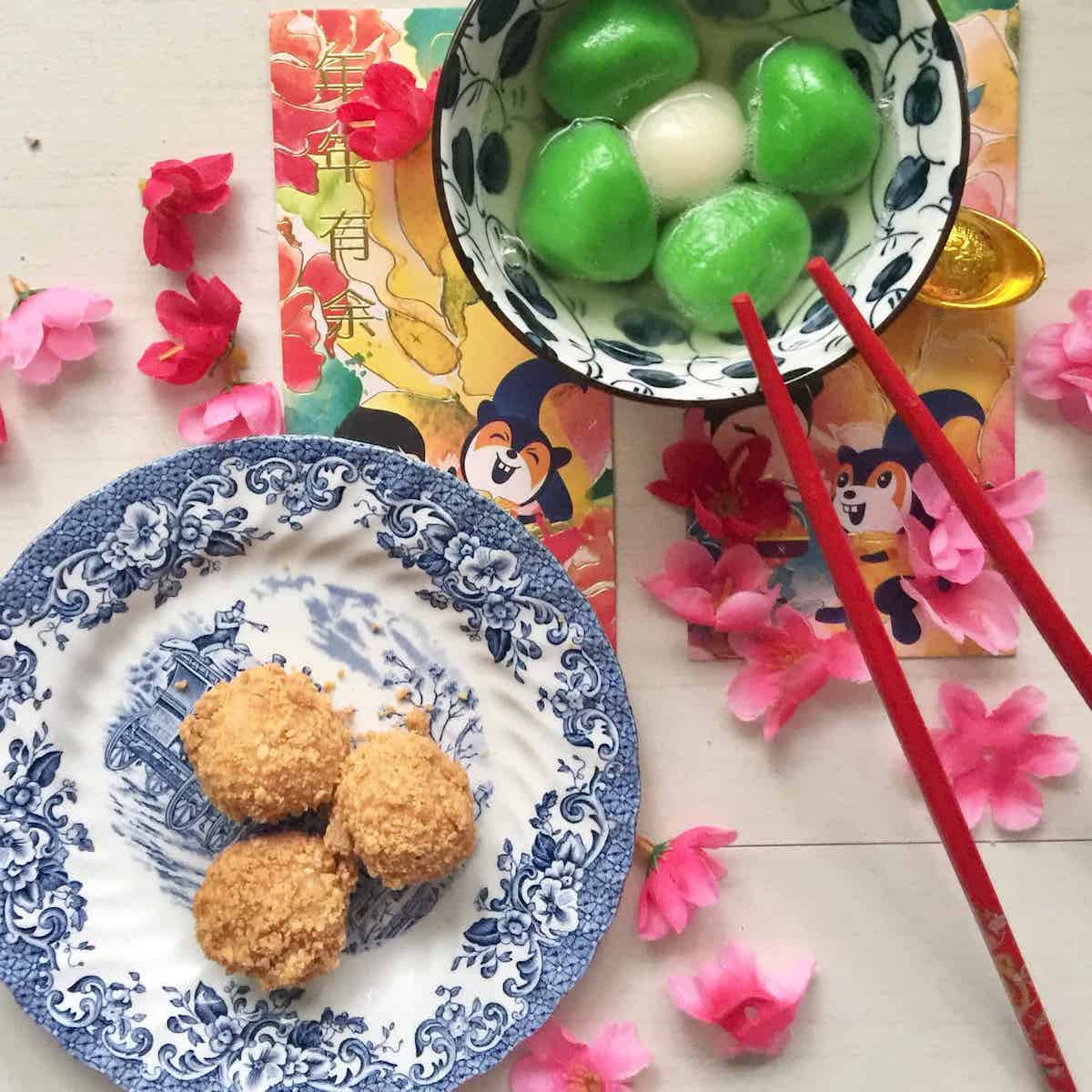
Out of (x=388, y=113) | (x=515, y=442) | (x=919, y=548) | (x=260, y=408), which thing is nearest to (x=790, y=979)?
(x=919, y=548)

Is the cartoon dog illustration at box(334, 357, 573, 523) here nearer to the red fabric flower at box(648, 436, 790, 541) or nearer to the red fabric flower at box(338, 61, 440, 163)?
the red fabric flower at box(648, 436, 790, 541)

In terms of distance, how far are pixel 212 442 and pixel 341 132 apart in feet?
0.87

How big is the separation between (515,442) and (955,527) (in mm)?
356

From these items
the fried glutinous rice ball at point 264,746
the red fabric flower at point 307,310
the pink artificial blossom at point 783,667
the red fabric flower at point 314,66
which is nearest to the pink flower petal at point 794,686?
the pink artificial blossom at point 783,667

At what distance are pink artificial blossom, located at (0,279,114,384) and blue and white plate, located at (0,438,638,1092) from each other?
0.42 feet

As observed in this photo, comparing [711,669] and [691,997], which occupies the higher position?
[711,669]

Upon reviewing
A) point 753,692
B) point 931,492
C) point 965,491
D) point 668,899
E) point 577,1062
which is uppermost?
point 965,491

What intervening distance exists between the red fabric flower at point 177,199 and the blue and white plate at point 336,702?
169 mm

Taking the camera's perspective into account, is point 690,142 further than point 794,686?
No

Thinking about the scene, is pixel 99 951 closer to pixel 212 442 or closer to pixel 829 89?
pixel 212 442

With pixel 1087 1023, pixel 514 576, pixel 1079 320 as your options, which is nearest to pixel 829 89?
pixel 1079 320

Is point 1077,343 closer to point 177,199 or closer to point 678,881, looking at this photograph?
point 678,881

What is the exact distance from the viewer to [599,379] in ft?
2.30

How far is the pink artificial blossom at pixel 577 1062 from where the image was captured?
2.76 ft
